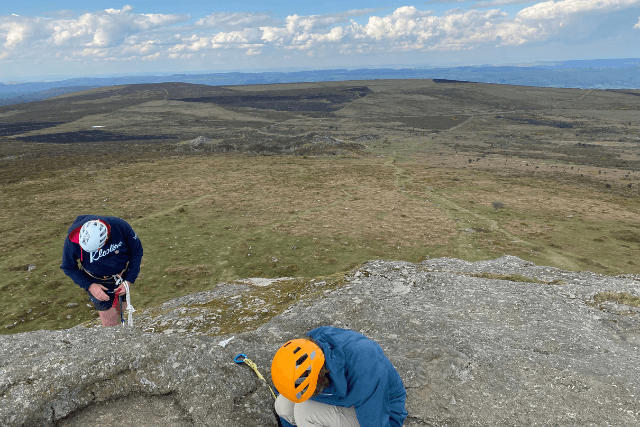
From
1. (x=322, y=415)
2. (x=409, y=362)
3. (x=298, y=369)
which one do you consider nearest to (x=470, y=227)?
(x=409, y=362)

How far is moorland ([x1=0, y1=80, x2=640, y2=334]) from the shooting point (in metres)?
24.7

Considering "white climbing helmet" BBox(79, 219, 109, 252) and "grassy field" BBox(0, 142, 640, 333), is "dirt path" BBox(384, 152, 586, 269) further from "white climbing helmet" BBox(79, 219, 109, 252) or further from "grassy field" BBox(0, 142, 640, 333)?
"white climbing helmet" BBox(79, 219, 109, 252)

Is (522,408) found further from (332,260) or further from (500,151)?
(500,151)

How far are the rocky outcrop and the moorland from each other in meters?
12.2

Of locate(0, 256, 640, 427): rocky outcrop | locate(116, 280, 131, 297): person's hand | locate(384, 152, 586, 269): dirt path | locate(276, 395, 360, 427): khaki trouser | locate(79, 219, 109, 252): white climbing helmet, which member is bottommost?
locate(384, 152, 586, 269): dirt path

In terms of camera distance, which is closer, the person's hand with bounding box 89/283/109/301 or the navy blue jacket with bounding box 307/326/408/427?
the navy blue jacket with bounding box 307/326/408/427

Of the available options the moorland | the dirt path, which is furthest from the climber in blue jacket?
the dirt path

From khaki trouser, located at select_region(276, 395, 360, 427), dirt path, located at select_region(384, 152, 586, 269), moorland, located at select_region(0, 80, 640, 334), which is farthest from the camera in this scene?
dirt path, located at select_region(384, 152, 586, 269)

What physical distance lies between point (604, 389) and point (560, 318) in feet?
12.0

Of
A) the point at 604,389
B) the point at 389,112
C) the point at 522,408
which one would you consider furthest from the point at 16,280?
the point at 389,112

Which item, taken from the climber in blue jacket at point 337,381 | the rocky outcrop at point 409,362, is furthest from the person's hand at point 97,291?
the climber in blue jacket at point 337,381

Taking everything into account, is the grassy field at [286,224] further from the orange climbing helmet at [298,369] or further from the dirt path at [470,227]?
Answer: the orange climbing helmet at [298,369]

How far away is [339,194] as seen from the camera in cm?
4481

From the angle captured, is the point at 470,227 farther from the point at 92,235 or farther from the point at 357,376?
the point at 92,235
